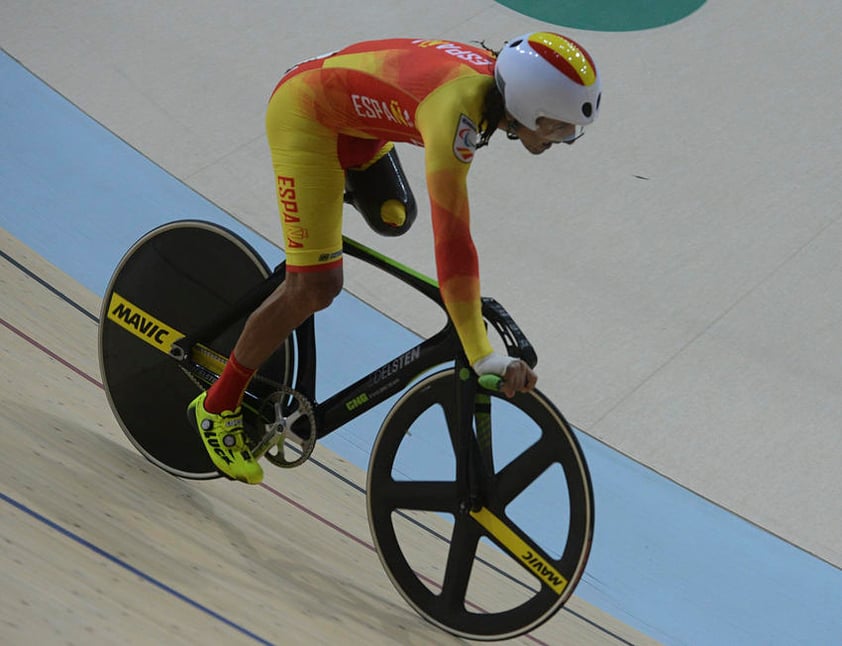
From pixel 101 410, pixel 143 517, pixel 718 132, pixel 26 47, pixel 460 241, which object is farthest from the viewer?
pixel 26 47

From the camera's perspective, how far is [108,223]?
441 centimetres

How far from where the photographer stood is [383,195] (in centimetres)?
246

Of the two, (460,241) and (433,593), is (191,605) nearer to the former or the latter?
(433,593)

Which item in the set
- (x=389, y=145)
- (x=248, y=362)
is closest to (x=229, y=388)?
(x=248, y=362)

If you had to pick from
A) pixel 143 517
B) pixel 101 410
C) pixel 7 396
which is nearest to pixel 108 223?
pixel 101 410

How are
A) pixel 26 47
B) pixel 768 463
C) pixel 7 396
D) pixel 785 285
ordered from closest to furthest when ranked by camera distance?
pixel 7 396, pixel 768 463, pixel 785 285, pixel 26 47

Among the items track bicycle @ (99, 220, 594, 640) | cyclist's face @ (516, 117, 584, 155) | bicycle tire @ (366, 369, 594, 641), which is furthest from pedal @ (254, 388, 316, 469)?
cyclist's face @ (516, 117, 584, 155)

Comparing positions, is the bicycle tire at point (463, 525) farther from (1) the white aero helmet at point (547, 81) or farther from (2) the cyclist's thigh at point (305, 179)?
(1) the white aero helmet at point (547, 81)

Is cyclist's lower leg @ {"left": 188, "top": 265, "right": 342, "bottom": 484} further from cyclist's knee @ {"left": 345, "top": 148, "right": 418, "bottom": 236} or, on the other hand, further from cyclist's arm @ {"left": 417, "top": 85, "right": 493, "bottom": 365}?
Result: cyclist's arm @ {"left": 417, "top": 85, "right": 493, "bottom": 365}

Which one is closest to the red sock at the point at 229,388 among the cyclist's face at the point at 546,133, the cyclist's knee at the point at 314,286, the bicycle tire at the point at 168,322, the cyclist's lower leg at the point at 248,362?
the cyclist's lower leg at the point at 248,362

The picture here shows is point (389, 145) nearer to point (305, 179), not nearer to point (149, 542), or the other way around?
point (305, 179)

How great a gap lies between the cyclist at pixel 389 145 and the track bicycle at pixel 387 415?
9 centimetres

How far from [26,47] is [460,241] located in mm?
4153

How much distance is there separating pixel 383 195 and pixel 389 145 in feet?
0.38
